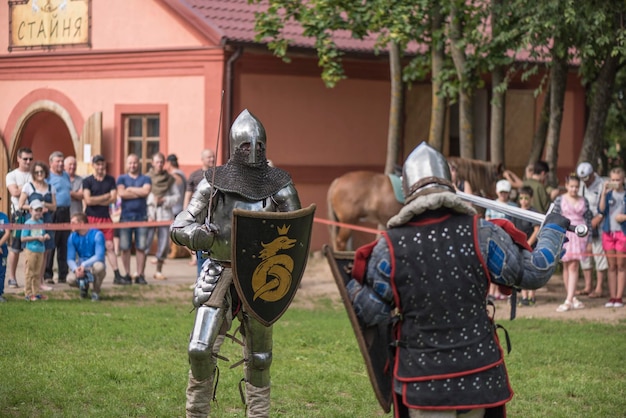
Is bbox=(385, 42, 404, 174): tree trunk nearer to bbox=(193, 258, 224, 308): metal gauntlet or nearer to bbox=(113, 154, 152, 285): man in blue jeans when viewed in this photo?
bbox=(113, 154, 152, 285): man in blue jeans

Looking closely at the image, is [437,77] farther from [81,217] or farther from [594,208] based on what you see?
[81,217]

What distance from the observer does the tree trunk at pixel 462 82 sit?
14672 mm

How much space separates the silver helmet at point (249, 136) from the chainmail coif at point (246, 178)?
3cm

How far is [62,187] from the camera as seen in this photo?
1312 cm

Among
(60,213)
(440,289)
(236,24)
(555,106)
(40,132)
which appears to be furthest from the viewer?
(40,132)

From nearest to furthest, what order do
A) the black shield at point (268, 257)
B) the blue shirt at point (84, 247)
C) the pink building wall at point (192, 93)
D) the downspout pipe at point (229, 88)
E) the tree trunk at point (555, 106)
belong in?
the black shield at point (268, 257), the blue shirt at point (84, 247), the tree trunk at point (555, 106), the downspout pipe at point (229, 88), the pink building wall at point (192, 93)

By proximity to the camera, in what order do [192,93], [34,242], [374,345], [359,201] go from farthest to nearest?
[192,93], [359,201], [34,242], [374,345]

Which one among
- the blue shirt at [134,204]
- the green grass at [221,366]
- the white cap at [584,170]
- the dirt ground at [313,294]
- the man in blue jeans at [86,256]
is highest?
A: the white cap at [584,170]

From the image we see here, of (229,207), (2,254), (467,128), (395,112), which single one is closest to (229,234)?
(229,207)

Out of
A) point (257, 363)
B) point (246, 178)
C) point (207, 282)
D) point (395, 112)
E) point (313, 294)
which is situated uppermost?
point (395, 112)

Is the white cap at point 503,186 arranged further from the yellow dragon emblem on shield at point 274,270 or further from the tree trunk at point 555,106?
the yellow dragon emblem on shield at point 274,270

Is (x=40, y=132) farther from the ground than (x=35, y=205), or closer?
farther from the ground

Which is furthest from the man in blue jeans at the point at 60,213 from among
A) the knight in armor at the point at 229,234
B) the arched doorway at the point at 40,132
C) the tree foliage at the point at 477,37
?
the knight in armor at the point at 229,234

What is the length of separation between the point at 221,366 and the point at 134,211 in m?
5.41
